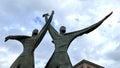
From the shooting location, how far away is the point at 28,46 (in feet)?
54.9

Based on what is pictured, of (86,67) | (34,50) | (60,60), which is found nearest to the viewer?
(60,60)

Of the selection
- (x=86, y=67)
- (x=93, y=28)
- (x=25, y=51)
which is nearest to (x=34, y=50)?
(x=25, y=51)

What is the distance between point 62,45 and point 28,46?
1868 millimetres

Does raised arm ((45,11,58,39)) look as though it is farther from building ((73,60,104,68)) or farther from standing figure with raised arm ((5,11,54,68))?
building ((73,60,104,68))

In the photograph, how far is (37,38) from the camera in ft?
55.3

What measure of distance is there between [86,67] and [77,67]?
1.05m

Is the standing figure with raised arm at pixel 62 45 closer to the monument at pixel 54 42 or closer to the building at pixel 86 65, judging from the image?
the monument at pixel 54 42

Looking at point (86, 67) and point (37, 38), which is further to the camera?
point (86, 67)

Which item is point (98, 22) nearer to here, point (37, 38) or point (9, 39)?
point (37, 38)

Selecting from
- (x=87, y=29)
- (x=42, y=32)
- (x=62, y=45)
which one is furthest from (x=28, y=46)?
(x=87, y=29)

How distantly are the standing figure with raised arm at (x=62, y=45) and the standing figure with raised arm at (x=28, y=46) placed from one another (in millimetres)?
703

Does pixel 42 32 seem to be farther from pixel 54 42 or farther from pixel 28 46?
pixel 28 46

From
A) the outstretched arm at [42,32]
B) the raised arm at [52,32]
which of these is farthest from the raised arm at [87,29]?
the outstretched arm at [42,32]

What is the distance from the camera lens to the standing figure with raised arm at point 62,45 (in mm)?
15627
